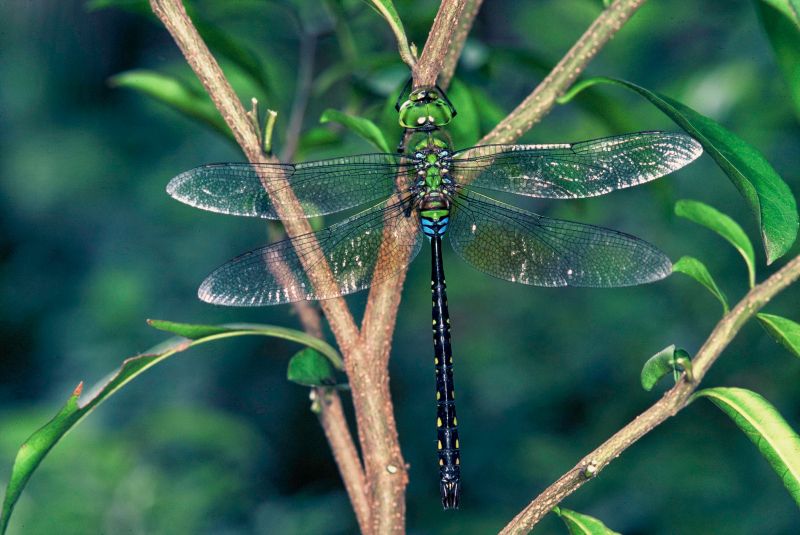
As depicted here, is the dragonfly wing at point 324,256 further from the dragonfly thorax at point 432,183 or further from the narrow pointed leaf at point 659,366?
the narrow pointed leaf at point 659,366

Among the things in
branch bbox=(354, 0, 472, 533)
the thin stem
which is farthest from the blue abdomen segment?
branch bbox=(354, 0, 472, 533)

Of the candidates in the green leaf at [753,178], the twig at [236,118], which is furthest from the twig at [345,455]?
the green leaf at [753,178]

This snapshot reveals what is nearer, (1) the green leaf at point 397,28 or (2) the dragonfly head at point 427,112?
(1) the green leaf at point 397,28

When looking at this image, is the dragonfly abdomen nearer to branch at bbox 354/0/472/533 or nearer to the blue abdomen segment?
the blue abdomen segment

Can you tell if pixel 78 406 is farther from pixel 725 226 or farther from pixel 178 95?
pixel 725 226

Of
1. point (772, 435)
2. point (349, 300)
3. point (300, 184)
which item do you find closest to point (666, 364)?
point (772, 435)

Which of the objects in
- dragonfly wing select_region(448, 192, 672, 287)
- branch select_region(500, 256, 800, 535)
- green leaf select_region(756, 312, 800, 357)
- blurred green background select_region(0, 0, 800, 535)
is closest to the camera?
branch select_region(500, 256, 800, 535)
